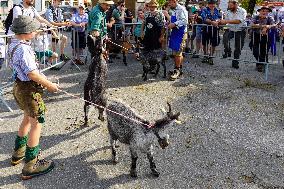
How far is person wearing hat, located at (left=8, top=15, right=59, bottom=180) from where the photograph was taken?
4754mm

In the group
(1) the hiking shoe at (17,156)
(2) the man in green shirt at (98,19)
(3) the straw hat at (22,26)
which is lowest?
(1) the hiking shoe at (17,156)

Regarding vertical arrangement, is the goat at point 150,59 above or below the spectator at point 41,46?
below

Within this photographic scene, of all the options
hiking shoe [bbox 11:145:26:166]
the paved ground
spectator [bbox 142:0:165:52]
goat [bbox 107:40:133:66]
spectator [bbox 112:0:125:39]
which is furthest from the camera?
spectator [bbox 112:0:125:39]

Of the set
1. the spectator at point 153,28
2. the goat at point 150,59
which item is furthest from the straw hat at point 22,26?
the goat at point 150,59

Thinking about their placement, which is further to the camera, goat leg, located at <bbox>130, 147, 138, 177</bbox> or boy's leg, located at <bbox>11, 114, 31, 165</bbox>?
boy's leg, located at <bbox>11, 114, 31, 165</bbox>

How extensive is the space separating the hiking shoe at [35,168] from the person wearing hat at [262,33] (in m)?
7.27

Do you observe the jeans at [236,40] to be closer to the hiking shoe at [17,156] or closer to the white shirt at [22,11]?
the white shirt at [22,11]

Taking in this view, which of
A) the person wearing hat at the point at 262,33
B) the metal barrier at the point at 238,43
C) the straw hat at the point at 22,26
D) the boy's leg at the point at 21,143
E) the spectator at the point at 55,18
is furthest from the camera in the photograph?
the spectator at the point at 55,18

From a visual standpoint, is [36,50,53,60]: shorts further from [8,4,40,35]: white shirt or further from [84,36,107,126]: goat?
[84,36,107,126]: goat

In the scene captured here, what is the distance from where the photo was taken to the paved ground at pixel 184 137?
17.2ft

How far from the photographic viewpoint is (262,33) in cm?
1038

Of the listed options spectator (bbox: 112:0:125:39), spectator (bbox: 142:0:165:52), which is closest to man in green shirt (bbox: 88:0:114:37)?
spectator (bbox: 142:0:165:52)

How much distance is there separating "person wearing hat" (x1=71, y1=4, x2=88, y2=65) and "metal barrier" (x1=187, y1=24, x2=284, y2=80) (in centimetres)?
357

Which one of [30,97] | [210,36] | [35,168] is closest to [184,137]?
[35,168]
